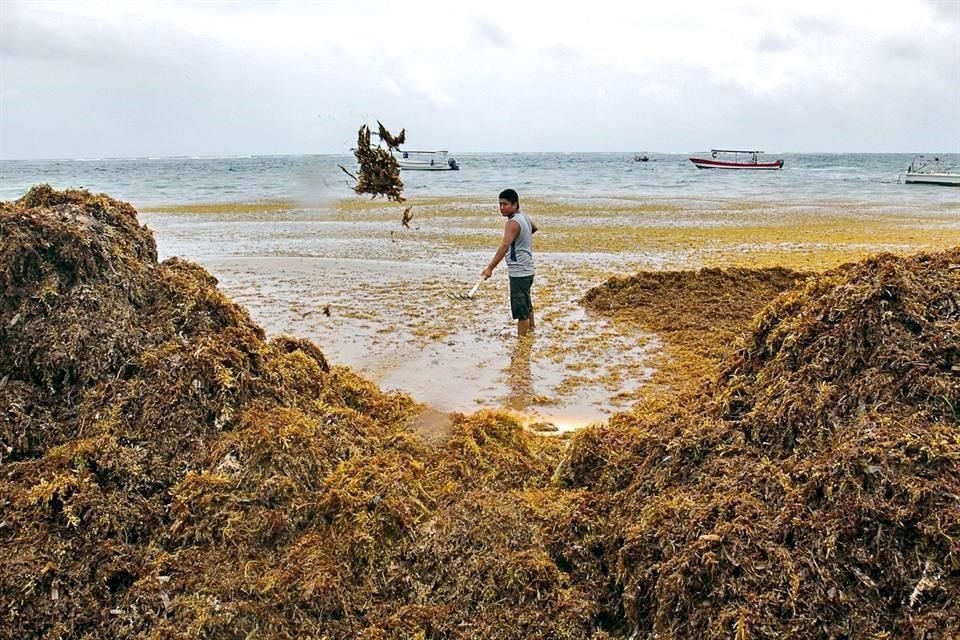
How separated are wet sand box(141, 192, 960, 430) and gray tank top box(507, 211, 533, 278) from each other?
2.69 ft

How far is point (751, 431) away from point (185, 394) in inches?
117

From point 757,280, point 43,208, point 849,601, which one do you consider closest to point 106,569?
point 43,208

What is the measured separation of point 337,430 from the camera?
13.5 feet

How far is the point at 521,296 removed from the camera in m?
8.30

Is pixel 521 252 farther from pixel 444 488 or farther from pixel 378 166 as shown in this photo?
pixel 444 488

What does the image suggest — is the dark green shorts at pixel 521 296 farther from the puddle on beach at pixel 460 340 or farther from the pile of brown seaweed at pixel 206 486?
the pile of brown seaweed at pixel 206 486

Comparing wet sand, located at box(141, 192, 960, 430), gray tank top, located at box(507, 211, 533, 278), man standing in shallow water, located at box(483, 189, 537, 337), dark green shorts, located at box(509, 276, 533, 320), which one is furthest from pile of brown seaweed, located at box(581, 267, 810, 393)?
gray tank top, located at box(507, 211, 533, 278)

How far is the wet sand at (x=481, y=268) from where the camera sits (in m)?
6.90

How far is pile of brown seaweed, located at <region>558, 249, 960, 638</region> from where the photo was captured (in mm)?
2453

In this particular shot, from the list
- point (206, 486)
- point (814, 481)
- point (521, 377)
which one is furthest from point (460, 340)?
point (814, 481)

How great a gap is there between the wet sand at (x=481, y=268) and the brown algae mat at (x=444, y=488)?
7.33 feet

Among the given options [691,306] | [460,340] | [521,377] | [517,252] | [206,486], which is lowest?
[521,377]

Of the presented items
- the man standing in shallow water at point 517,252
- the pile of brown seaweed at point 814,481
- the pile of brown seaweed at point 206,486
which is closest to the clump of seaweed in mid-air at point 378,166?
the man standing in shallow water at point 517,252

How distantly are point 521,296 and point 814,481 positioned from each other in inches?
223
